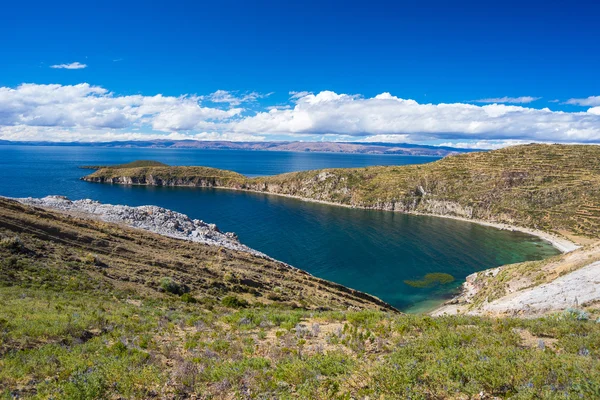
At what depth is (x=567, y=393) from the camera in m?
7.61

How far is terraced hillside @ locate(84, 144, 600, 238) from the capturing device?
352ft

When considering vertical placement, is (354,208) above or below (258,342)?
below

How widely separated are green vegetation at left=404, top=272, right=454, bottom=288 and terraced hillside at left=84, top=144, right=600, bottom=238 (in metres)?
62.8

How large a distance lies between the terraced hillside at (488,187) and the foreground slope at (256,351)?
111 metres

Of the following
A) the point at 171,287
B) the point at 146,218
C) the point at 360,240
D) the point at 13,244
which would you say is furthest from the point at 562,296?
the point at 360,240

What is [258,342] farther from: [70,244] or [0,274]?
[70,244]

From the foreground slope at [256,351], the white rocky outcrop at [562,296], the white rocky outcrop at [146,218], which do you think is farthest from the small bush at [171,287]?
the white rocky outcrop at [562,296]

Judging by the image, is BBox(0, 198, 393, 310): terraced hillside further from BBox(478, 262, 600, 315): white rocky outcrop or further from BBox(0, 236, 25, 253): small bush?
BBox(478, 262, 600, 315): white rocky outcrop

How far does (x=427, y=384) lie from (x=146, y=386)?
8.72 meters

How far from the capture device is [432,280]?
61.0 meters

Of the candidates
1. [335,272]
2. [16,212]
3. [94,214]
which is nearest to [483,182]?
[335,272]

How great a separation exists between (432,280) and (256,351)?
56.1 meters

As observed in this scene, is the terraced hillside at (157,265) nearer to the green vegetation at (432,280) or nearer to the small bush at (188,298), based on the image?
the small bush at (188,298)

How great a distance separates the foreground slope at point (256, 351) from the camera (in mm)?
8977
